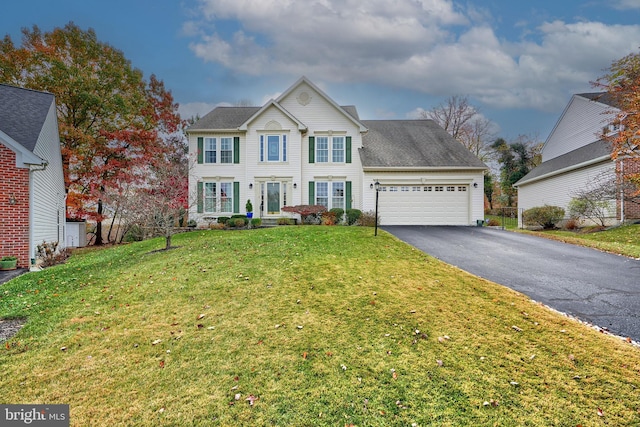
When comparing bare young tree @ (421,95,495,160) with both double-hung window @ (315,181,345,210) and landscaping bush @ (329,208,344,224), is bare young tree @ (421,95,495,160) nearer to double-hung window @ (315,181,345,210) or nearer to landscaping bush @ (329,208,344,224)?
double-hung window @ (315,181,345,210)

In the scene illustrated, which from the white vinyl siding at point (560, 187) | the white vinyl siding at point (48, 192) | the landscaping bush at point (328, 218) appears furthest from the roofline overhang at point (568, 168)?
the white vinyl siding at point (48, 192)

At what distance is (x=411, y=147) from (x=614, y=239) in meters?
10.6

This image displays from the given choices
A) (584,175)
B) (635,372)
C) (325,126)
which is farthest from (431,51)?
(635,372)

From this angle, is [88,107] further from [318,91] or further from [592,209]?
[592,209]

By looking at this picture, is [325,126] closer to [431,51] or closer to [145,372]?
[431,51]

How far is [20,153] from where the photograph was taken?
8.55 meters

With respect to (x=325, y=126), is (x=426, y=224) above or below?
below

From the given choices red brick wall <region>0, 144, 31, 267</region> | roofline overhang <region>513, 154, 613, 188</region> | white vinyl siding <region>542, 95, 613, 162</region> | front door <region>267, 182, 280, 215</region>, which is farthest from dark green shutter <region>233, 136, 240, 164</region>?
white vinyl siding <region>542, 95, 613, 162</region>

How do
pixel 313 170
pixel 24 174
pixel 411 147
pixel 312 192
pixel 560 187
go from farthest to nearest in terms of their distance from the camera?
pixel 411 147
pixel 313 170
pixel 312 192
pixel 560 187
pixel 24 174

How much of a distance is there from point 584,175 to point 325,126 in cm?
1424

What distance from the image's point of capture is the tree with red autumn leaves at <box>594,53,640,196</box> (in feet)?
36.7

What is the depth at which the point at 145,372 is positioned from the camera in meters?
3.17

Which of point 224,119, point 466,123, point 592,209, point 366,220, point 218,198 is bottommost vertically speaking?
point 366,220

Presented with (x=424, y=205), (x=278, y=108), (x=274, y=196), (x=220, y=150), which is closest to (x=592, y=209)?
(x=424, y=205)
